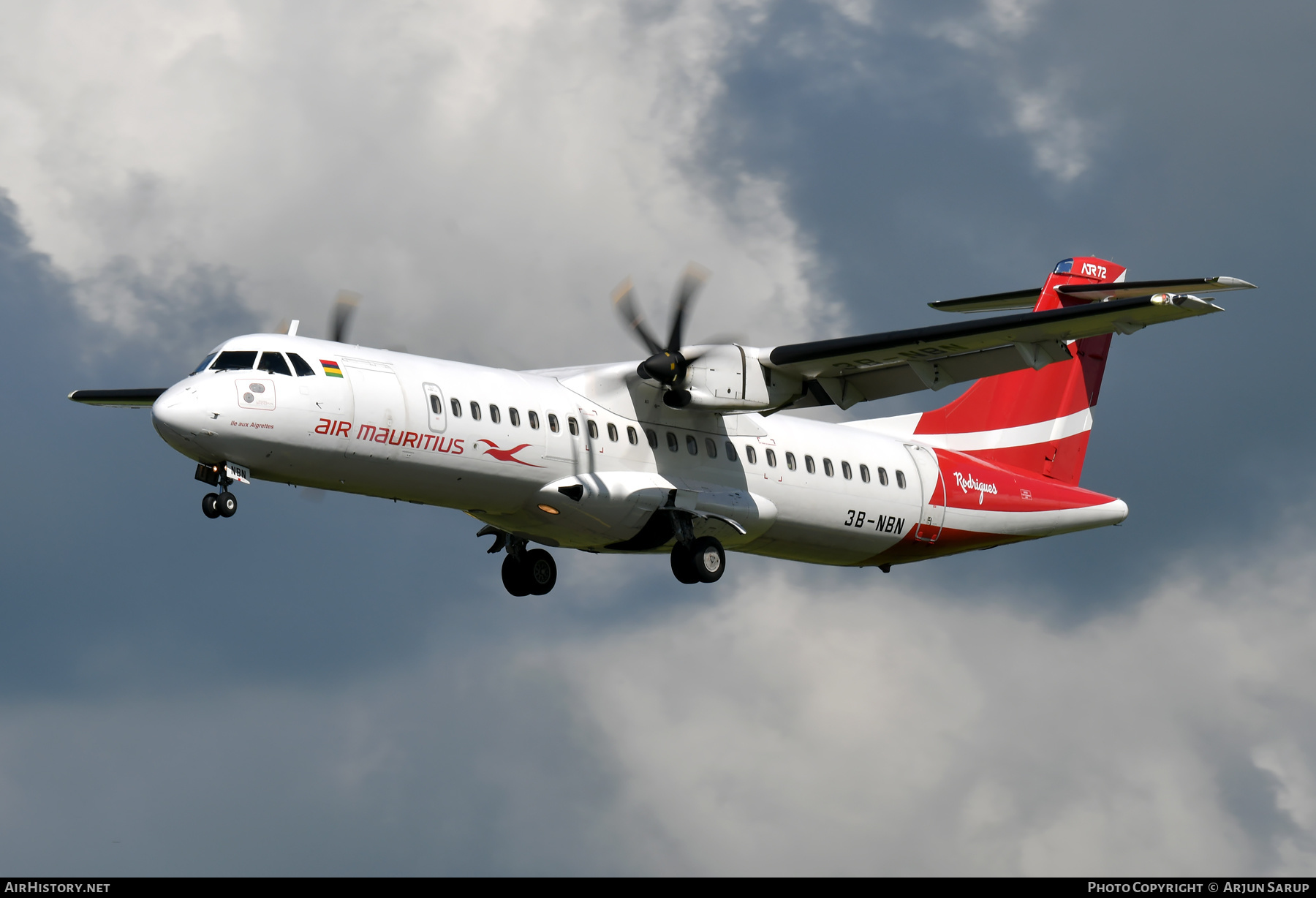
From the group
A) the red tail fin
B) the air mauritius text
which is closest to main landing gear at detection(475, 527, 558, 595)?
the air mauritius text

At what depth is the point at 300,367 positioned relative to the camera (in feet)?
68.1

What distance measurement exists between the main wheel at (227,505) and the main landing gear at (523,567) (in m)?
6.09

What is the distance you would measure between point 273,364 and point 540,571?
690cm

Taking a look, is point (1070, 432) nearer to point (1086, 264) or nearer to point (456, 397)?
point (1086, 264)

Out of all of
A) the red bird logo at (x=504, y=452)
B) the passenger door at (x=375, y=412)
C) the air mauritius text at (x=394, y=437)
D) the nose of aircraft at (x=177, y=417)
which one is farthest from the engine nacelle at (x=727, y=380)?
the nose of aircraft at (x=177, y=417)

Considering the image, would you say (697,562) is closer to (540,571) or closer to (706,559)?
(706,559)

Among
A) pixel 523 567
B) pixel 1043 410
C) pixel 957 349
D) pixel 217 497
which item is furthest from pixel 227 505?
pixel 1043 410

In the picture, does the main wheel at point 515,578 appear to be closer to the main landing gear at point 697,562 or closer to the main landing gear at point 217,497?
the main landing gear at point 697,562

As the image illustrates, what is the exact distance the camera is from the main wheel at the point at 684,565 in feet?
78.5

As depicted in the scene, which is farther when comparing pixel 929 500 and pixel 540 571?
pixel 929 500

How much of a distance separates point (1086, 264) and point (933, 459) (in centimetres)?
573

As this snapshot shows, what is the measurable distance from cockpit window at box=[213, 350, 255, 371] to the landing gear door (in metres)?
11.9

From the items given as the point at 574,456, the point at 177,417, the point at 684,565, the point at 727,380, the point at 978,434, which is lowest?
the point at 684,565

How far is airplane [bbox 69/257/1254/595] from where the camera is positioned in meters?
20.7
